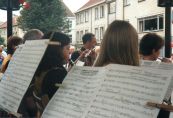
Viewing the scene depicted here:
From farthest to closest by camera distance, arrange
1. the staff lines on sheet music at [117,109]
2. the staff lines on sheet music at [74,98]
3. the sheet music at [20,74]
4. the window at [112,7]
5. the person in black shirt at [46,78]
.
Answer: the window at [112,7]
the person in black shirt at [46,78]
the sheet music at [20,74]
the staff lines on sheet music at [74,98]
the staff lines on sheet music at [117,109]

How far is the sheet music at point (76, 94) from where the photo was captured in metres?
1.83

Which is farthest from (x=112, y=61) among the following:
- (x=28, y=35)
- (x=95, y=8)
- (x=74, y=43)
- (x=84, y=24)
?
(x=74, y=43)

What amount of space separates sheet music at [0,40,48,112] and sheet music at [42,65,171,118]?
0.40 meters

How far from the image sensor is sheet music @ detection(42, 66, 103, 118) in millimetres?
1833

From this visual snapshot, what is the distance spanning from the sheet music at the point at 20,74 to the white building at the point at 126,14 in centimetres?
2581

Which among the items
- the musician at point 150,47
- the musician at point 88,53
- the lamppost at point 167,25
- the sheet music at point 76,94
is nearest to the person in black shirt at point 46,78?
the sheet music at point 76,94

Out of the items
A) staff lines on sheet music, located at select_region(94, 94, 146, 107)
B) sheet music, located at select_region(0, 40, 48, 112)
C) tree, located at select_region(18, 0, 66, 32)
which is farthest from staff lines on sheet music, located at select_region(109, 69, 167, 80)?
tree, located at select_region(18, 0, 66, 32)

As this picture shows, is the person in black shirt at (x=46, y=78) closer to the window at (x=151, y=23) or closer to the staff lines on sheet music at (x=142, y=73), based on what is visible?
the staff lines on sheet music at (x=142, y=73)

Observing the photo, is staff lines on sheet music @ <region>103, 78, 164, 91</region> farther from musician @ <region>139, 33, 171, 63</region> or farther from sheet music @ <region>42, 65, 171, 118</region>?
musician @ <region>139, 33, 171, 63</region>

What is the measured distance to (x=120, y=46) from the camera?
2.16 m

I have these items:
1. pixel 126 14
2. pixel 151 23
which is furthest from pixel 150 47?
pixel 126 14

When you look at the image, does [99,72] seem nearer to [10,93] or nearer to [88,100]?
[88,100]

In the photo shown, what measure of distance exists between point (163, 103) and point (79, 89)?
0.44m

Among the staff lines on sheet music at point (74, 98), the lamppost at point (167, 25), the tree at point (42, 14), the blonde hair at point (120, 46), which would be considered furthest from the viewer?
the tree at point (42, 14)
